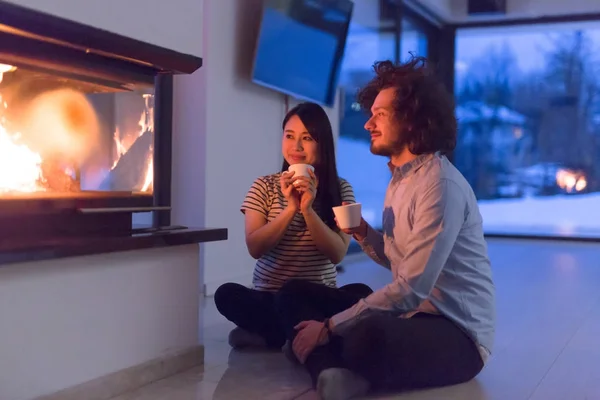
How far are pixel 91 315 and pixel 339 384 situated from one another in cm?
64

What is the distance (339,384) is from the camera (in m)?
1.87

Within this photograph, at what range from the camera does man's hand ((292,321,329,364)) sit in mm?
1941

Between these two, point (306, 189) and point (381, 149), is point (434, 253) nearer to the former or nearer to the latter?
point (381, 149)

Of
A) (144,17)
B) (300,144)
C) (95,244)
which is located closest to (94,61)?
(144,17)

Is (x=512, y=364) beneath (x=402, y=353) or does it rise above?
beneath

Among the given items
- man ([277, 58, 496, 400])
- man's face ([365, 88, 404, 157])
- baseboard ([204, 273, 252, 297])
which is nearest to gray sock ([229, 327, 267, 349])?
man ([277, 58, 496, 400])

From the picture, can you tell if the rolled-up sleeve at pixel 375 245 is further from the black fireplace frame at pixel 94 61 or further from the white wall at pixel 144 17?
the white wall at pixel 144 17

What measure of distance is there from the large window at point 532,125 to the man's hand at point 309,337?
5.84m

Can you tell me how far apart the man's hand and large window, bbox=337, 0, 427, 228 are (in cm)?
337

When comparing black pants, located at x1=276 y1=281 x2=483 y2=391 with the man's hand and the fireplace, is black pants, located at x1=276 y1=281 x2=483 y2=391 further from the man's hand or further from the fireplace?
the fireplace

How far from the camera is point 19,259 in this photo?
63.7 inches

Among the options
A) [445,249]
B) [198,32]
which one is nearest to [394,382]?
[445,249]

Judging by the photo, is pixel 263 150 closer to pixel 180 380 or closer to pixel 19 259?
pixel 180 380

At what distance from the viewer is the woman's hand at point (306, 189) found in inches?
84.9
